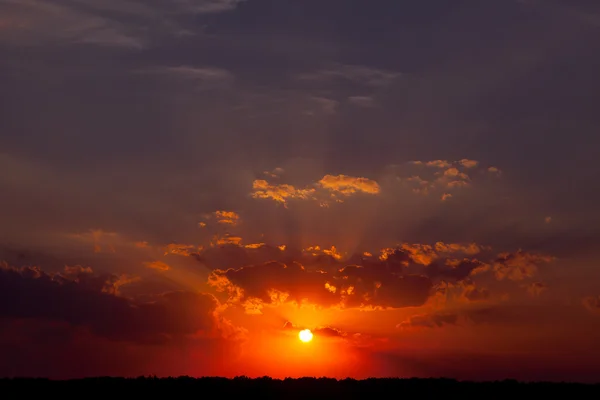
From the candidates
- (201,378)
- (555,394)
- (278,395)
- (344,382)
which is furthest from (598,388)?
(201,378)

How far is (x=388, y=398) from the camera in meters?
80.1

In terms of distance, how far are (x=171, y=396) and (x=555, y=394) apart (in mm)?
38346

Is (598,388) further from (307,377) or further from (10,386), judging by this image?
(10,386)

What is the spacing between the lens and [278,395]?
259 feet

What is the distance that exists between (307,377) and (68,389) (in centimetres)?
2353

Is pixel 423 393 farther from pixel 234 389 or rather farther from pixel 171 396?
pixel 171 396

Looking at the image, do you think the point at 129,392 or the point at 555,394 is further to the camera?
the point at 555,394

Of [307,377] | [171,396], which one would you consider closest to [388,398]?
[307,377]

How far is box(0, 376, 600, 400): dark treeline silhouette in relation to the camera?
76938 mm

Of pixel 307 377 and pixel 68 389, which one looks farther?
pixel 307 377

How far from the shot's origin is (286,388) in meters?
80.6

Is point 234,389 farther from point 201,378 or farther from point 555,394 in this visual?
point 555,394

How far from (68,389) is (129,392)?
18.7 feet

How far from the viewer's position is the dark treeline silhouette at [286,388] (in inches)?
3029
